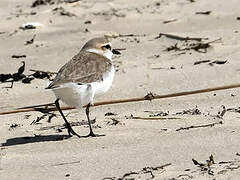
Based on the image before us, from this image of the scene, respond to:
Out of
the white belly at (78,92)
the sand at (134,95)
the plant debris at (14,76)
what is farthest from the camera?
the plant debris at (14,76)

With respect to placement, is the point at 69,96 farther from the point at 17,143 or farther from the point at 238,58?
the point at 238,58

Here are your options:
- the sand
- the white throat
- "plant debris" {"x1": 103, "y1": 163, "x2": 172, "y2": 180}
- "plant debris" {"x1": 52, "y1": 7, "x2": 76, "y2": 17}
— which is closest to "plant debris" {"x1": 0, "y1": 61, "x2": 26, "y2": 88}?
the sand

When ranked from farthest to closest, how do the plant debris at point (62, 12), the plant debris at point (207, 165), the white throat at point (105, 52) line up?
the plant debris at point (62, 12) < the white throat at point (105, 52) < the plant debris at point (207, 165)

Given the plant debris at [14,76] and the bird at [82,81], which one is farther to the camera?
the plant debris at [14,76]

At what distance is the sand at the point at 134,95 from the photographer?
4.38 metres

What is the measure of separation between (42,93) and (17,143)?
1.86 m

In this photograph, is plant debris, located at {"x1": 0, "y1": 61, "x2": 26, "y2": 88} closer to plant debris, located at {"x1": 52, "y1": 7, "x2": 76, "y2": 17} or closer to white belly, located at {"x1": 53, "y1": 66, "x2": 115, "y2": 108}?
white belly, located at {"x1": 53, "y1": 66, "x2": 115, "y2": 108}

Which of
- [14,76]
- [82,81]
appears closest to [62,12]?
[14,76]

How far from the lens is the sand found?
438cm

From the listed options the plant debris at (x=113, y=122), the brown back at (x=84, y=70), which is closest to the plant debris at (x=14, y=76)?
the brown back at (x=84, y=70)

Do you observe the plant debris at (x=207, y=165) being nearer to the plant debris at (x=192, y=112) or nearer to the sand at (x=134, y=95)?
the sand at (x=134, y=95)

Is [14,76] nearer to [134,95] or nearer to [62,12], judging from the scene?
[134,95]

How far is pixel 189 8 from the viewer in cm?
1012

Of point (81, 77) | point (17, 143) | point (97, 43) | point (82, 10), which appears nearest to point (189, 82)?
point (97, 43)
